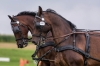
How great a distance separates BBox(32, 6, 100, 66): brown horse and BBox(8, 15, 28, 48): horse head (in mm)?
1648

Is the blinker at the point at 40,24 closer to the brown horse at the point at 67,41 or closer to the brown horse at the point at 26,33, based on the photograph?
the brown horse at the point at 67,41

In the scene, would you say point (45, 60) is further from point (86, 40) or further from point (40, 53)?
point (86, 40)

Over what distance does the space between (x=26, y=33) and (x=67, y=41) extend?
208 centimetres

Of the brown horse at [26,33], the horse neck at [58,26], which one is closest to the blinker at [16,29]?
the brown horse at [26,33]

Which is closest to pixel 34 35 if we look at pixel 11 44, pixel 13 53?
pixel 13 53

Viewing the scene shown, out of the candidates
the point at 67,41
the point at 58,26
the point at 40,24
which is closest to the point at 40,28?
the point at 40,24

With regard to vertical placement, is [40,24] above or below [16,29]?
above

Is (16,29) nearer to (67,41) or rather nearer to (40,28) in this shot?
(40,28)

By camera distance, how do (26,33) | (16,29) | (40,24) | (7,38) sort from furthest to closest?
(7,38)
(26,33)
(16,29)
(40,24)

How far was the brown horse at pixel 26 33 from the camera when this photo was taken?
31.1ft

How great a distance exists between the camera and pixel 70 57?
7820 mm

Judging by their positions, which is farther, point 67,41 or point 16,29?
point 16,29

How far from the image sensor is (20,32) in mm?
9641

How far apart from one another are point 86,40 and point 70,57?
21.6 inches
